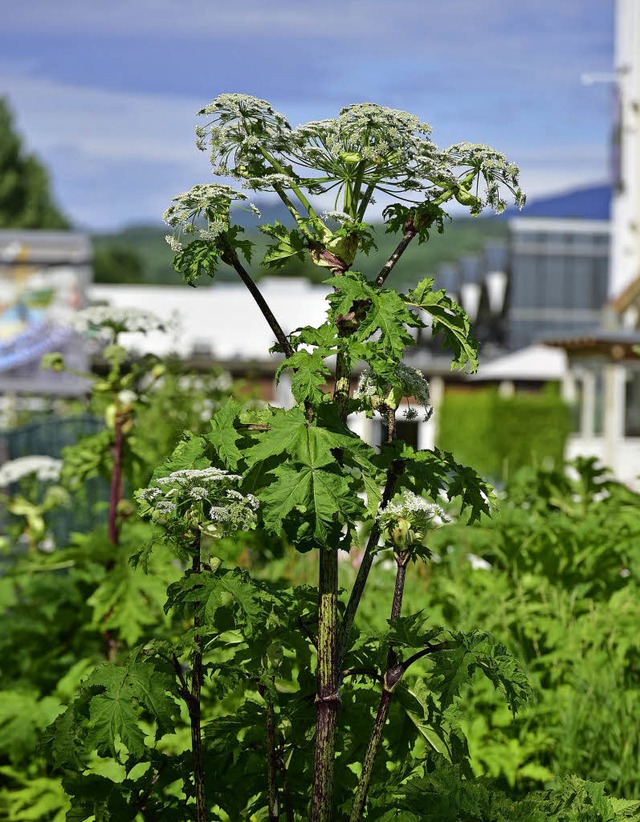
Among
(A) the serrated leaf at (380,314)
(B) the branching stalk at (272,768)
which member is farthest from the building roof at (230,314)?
(A) the serrated leaf at (380,314)

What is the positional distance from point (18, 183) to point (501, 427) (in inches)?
2227

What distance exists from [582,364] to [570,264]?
23.4 meters

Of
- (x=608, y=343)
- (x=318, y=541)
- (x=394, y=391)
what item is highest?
(x=608, y=343)

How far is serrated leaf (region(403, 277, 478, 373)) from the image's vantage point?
7.65ft

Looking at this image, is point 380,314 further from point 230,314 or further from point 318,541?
point 230,314

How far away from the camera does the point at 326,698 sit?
239 centimetres

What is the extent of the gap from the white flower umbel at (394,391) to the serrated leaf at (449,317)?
10cm

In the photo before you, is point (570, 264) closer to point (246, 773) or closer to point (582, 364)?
point (582, 364)

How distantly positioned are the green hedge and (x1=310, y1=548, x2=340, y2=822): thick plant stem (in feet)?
86.5

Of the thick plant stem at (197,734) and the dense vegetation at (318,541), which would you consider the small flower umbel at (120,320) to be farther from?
the thick plant stem at (197,734)

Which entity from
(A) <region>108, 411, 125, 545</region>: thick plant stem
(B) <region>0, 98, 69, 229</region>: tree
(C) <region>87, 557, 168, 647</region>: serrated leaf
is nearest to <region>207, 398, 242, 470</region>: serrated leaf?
(C) <region>87, 557, 168, 647</region>: serrated leaf

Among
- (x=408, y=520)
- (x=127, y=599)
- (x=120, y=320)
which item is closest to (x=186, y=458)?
(x=408, y=520)

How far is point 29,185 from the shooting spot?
80.2 m

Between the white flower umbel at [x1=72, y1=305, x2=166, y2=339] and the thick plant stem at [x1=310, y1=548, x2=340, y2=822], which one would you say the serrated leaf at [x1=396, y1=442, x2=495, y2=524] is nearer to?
the thick plant stem at [x1=310, y1=548, x2=340, y2=822]
